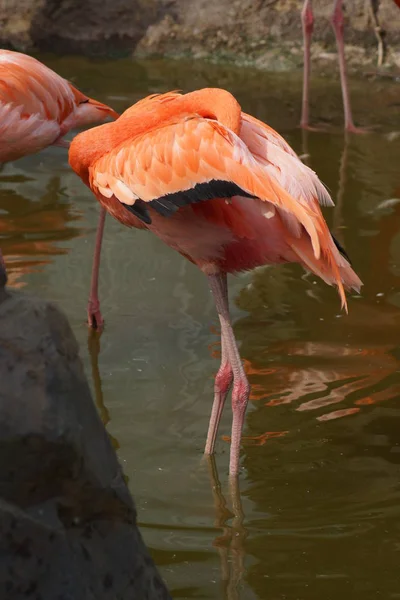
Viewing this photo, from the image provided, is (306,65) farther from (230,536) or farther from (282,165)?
(230,536)

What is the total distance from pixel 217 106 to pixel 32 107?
4.30 ft

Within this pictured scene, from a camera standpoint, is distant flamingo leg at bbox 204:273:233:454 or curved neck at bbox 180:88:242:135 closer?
curved neck at bbox 180:88:242:135

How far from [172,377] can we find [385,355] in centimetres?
77

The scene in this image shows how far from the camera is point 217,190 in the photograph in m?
2.73

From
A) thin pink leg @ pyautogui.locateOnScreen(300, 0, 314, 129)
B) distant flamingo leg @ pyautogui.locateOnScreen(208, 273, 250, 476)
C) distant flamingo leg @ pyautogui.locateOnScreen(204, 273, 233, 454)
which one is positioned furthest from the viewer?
thin pink leg @ pyautogui.locateOnScreen(300, 0, 314, 129)

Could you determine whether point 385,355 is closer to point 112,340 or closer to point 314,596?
point 112,340

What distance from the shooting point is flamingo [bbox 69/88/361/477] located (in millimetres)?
2754

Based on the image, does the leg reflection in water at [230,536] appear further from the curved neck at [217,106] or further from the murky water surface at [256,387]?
the curved neck at [217,106]

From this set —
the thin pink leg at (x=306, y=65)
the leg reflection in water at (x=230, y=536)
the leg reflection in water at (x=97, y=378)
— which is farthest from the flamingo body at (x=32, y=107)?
the thin pink leg at (x=306, y=65)

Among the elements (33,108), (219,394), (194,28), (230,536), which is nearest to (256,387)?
(219,394)

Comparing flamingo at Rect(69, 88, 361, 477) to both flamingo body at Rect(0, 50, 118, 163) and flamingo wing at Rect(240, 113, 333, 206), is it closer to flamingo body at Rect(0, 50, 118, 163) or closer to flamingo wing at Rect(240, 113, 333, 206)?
flamingo wing at Rect(240, 113, 333, 206)

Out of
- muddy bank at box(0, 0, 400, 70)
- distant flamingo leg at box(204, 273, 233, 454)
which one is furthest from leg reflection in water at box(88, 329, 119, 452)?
muddy bank at box(0, 0, 400, 70)

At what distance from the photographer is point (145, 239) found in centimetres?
499

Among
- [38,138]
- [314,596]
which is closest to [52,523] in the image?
[314,596]
